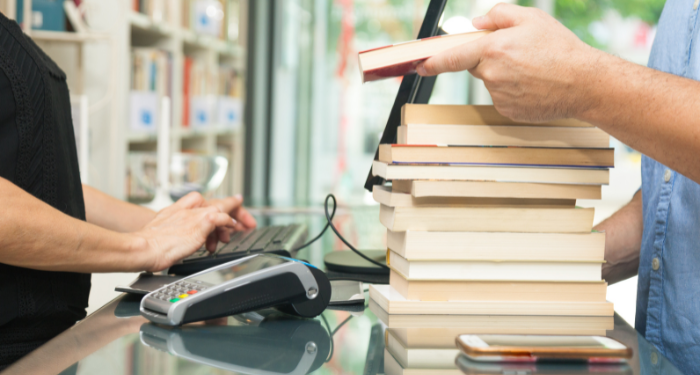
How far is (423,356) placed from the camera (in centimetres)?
49

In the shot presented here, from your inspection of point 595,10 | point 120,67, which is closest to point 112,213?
point 120,67

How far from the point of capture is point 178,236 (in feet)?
Answer: 2.62

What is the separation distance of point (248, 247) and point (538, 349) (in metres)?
0.51

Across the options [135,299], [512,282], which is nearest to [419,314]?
[512,282]

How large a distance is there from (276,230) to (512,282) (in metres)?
0.53

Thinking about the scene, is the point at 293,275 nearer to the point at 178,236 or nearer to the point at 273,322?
the point at 273,322

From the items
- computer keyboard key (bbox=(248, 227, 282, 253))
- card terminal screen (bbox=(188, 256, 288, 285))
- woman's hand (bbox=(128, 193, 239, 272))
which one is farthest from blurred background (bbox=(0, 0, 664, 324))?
card terminal screen (bbox=(188, 256, 288, 285))

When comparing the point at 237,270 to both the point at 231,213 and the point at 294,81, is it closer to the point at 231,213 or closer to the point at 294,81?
the point at 231,213

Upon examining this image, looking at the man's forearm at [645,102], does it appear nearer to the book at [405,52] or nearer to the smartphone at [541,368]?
the book at [405,52]

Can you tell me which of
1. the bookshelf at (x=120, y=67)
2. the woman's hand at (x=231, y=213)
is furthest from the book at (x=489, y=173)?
the bookshelf at (x=120, y=67)

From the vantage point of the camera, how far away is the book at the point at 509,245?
594 mm

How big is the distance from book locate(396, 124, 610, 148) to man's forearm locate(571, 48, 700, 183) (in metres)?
0.03

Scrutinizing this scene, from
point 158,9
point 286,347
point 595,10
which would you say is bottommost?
point 286,347

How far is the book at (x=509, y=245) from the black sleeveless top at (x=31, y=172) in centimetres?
44
